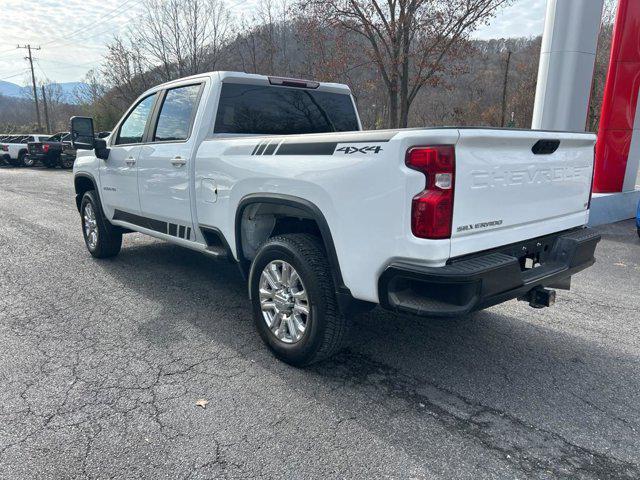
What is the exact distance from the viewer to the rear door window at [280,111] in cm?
434

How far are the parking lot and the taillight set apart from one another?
44.2 inches

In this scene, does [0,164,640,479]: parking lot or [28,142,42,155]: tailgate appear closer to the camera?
[0,164,640,479]: parking lot

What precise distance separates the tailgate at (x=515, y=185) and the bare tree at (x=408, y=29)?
36.9ft

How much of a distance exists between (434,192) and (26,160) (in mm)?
28813

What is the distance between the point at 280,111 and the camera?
4.61m

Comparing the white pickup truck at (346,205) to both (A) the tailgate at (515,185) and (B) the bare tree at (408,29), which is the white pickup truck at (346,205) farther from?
(B) the bare tree at (408,29)

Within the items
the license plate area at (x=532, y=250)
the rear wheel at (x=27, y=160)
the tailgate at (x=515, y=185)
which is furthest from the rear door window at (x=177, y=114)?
the rear wheel at (x=27, y=160)

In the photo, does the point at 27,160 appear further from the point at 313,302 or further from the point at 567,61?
the point at 313,302

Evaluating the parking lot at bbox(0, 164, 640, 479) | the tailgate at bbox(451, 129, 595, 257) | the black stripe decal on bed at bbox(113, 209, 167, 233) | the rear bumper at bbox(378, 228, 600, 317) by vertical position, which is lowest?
the parking lot at bbox(0, 164, 640, 479)

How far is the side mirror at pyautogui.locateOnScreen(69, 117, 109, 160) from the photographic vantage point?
216 inches

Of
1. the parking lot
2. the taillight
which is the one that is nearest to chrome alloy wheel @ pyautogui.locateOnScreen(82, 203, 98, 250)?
the parking lot

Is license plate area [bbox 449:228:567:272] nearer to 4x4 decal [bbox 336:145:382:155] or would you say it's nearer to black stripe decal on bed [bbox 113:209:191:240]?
4x4 decal [bbox 336:145:382:155]

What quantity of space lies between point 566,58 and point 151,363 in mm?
8311

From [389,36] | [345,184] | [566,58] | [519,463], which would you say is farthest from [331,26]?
[519,463]
